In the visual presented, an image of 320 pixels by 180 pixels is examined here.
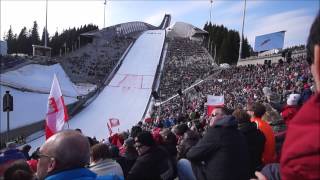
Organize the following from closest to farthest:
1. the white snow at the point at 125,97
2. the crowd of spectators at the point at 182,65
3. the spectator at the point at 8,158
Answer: the spectator at the point at 8,158, the white snow at the point at 125,97, the crowd of spectators at the point at 182,65

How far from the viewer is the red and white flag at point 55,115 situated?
349 inches

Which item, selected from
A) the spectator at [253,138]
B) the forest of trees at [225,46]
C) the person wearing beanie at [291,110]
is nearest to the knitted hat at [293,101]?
the person wearing beanie at [291,110]

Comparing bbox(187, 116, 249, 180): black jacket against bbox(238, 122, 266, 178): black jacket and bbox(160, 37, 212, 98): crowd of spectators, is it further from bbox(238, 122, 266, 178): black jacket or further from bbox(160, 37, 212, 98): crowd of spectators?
bbox(160, 37, 212, 98): crowd of spectators

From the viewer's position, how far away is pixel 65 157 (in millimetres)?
2875

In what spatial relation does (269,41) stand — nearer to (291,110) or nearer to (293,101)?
(293,101)

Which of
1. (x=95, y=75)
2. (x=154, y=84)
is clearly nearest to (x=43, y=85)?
(x=154, y=84)

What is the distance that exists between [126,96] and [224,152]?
137 ft

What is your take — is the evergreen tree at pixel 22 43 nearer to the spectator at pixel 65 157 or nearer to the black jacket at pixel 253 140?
the black jacket at pixel 253 140

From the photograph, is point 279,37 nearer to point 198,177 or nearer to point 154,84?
point 154,84

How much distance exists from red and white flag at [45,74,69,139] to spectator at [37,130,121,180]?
6.01m

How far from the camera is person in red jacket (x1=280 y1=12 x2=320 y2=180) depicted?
1.54m

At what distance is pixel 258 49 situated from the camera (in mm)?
47562

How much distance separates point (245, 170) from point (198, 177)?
57cm

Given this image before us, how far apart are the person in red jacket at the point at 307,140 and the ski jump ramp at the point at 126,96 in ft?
88.5
